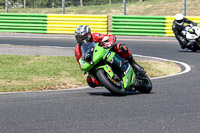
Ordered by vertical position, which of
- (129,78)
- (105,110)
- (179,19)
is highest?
(179,19)

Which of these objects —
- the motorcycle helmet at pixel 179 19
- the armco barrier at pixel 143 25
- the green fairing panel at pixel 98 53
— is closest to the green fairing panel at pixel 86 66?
the green fairing panel at pixel 98 53

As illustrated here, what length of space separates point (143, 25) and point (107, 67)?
49.4 ft

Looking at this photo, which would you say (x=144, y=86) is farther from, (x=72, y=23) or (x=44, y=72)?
(x=72, y=23)

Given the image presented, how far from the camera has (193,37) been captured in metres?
16.9

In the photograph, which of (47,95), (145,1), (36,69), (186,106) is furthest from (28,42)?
(145,1)

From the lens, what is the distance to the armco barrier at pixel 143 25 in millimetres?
22438

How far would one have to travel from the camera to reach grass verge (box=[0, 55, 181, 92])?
9984 mm

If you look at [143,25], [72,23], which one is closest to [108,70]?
[143,25]

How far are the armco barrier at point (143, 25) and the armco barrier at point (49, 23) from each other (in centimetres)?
67

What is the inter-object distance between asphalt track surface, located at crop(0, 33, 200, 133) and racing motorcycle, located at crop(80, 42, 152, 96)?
229 mm

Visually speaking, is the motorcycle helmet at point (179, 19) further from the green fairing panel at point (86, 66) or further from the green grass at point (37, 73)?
the green fairing panel at point (86, 66)

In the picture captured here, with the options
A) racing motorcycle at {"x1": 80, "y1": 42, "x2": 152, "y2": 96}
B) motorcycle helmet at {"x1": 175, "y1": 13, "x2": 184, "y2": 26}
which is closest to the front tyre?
racing motorcycle at {"x1": 80, "y1": 42, "x2": 152, "y2": 96}

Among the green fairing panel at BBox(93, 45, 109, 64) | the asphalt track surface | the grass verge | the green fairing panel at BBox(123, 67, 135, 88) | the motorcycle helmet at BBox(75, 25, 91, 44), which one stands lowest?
the grass verge

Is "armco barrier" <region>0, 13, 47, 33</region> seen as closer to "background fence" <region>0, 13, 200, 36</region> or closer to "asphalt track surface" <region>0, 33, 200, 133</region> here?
"background fence" <region>0, 13, 200, 36</region>
